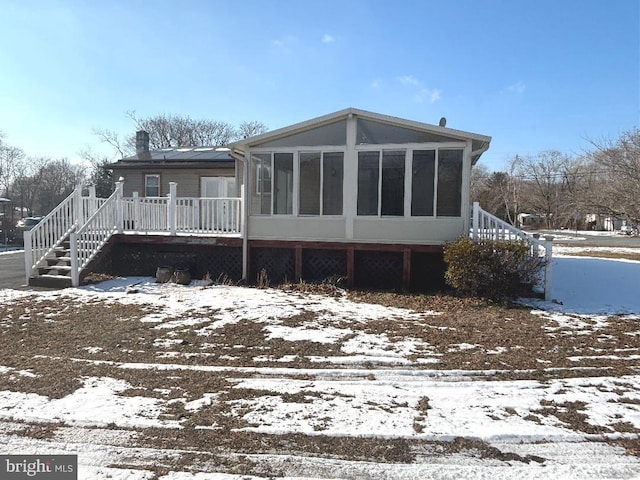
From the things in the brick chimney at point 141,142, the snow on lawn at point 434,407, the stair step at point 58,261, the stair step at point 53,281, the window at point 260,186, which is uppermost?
the brick chimney at point 141,142

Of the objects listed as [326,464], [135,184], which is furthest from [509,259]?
[135,184]

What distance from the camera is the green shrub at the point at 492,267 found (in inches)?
274

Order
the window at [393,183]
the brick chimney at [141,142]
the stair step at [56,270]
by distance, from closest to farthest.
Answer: the window at [393,183] < the stair step at [56,270] < the brick chimney at [141,142]

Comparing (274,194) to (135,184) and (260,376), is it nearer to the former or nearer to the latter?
(260,376)

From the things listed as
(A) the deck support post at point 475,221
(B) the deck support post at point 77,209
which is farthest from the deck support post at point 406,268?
(B) the deck support post at point 77,209

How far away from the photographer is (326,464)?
7.87 feet

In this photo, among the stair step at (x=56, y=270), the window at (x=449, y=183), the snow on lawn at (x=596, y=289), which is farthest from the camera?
the stair step at (x=56, y=270)

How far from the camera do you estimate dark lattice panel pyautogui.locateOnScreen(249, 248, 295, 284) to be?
9273 millimetres

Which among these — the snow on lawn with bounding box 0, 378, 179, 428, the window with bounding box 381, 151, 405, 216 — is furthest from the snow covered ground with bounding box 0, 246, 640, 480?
the window with bounding box 381, 151, 405, 216

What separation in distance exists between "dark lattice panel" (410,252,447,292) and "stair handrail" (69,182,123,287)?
737 cm

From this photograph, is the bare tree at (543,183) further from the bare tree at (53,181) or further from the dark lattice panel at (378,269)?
the bare tree at (53,181)

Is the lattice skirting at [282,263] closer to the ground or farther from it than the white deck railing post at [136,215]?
closer to the ground

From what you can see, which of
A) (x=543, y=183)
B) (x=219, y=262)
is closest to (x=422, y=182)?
(x=219, y=262)

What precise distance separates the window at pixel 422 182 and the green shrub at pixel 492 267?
4.36 ft
